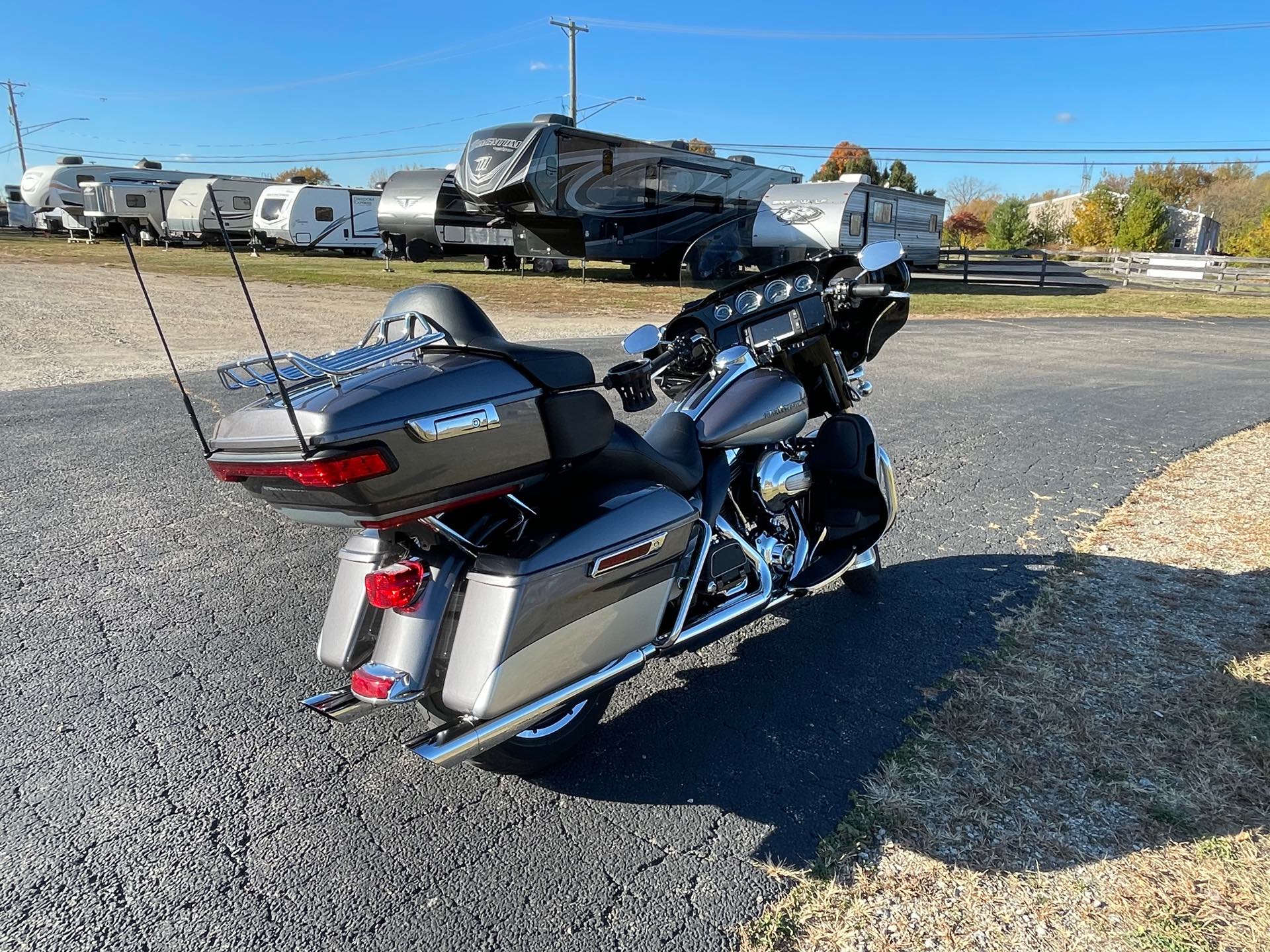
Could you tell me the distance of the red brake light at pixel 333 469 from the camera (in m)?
1.78

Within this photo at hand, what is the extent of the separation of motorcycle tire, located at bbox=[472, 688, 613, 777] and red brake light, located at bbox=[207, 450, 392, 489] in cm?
90

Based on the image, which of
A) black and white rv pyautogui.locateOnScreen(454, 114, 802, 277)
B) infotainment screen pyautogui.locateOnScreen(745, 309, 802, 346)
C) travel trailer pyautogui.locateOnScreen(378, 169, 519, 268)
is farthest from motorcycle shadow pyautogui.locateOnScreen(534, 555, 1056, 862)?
travel trailer pyautogui.locateOnScreen(378, 169, 519, 268)

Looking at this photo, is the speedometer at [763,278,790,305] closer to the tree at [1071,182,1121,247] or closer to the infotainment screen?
the infotainment screen

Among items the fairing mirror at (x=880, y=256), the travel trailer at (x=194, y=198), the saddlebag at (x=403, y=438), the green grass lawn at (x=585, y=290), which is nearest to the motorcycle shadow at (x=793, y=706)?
the saddlebag at (x=403, y=438)

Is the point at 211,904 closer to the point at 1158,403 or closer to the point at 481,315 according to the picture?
the point at 481,315

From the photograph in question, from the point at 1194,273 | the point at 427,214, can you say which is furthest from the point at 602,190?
the point at 1194,273

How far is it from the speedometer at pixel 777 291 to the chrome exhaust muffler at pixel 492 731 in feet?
5.89

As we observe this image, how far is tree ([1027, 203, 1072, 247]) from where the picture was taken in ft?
176

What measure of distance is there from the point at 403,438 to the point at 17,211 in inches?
2361

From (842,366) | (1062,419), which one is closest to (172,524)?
(842,366)

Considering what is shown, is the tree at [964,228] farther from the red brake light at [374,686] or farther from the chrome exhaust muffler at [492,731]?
the red brake light at [374,686]

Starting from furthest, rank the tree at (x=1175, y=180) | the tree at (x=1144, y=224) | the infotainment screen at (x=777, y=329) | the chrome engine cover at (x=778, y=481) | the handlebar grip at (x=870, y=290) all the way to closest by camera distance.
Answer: the tree at (x=1175, y=180), the tree at (x=1144, y=224), the infotainment screen at (x=777, y=329), the handlebar grip at (x=870, y=290), the chrome engine cover at (x=778, y=481)

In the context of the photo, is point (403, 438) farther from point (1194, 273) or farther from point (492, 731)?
point (1194, 273)

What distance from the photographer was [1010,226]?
51250 mm
